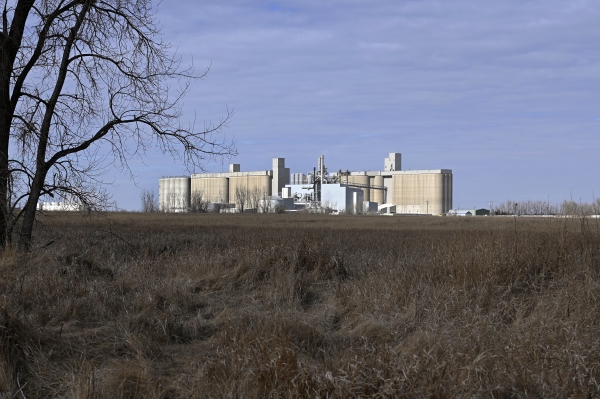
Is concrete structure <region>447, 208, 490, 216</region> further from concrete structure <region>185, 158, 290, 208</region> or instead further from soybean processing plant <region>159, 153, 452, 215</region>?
concrete structure <region>185, 158, 290, 208</region>

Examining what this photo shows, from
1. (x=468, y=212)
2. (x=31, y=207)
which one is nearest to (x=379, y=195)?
(x=468, y=212)

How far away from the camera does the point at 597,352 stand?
569cm

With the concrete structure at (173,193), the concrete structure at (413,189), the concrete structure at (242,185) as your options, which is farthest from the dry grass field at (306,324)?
the concrete structure at (173,193)

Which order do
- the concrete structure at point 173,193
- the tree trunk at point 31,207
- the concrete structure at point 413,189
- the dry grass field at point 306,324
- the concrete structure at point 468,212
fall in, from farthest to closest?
the concrete structure at point 173,193 < the concrete structure at point 468,212 < the concrete structure at point 413,189 < the tree trunk at point 31,207 < the dry grass field at point 306,324

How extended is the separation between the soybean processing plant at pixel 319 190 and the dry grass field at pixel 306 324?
80206 mm

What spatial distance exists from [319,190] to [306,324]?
92.9m

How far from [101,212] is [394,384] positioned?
33.9ft

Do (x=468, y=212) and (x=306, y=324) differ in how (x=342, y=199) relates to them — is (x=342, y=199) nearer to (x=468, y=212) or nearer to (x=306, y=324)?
(x=468, y=212)

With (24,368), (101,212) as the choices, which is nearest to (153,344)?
(24,368)

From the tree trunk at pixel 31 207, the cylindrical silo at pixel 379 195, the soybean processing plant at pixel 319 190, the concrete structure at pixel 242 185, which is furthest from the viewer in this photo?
the cylindrical silo at pixel 379 195

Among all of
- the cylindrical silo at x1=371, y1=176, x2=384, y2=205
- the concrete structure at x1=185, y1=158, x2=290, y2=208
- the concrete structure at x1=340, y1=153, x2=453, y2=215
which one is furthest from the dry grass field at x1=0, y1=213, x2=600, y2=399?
the cylindrical silo at x1=371, y1=176, x2=384, y2=205

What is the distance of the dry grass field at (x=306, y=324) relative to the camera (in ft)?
16.9

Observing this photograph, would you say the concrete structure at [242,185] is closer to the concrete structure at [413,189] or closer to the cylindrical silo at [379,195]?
the concrete structure at [413,189]

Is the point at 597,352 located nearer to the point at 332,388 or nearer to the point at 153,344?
the point at 332,388
